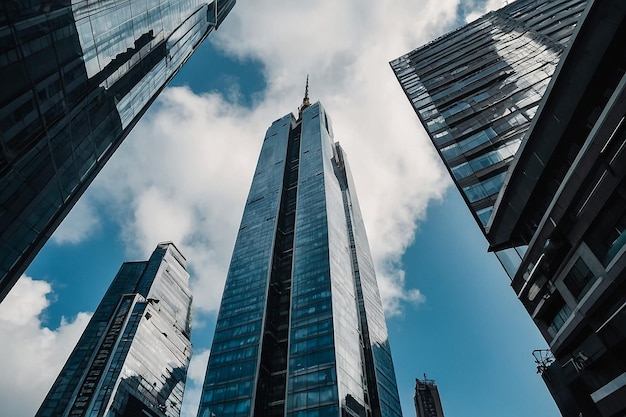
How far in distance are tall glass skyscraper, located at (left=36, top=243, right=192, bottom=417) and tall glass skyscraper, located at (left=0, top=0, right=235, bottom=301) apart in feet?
253

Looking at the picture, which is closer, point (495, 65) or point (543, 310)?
point (543, 310)

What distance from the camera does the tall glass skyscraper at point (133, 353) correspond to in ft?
299

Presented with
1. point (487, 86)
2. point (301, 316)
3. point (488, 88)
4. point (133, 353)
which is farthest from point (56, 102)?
point (133, 353)

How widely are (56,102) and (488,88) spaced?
125 feet

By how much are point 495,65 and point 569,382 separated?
34.2 metres

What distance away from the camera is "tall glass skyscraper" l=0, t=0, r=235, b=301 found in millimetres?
21719

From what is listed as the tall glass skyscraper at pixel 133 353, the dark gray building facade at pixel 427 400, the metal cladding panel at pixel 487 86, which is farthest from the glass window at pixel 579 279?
the tall glass skyscraper at pixel 133 353

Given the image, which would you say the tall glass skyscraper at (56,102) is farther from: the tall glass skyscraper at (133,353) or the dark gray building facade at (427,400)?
the dark gray building facade at (427,400)

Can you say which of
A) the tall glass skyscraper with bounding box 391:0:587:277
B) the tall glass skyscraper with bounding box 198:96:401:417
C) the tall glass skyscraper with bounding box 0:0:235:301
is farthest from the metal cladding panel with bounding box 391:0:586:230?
the tall glass skyscraper with bounding box 198:96:401:417

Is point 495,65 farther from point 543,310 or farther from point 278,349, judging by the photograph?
point 278,349

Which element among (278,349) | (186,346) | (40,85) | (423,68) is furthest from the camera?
(186,346)

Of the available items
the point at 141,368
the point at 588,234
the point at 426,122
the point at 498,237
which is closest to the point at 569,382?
the point at 588,234

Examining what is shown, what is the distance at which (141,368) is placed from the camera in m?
100

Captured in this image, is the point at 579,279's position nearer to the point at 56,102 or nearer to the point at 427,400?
the point at 56,102
